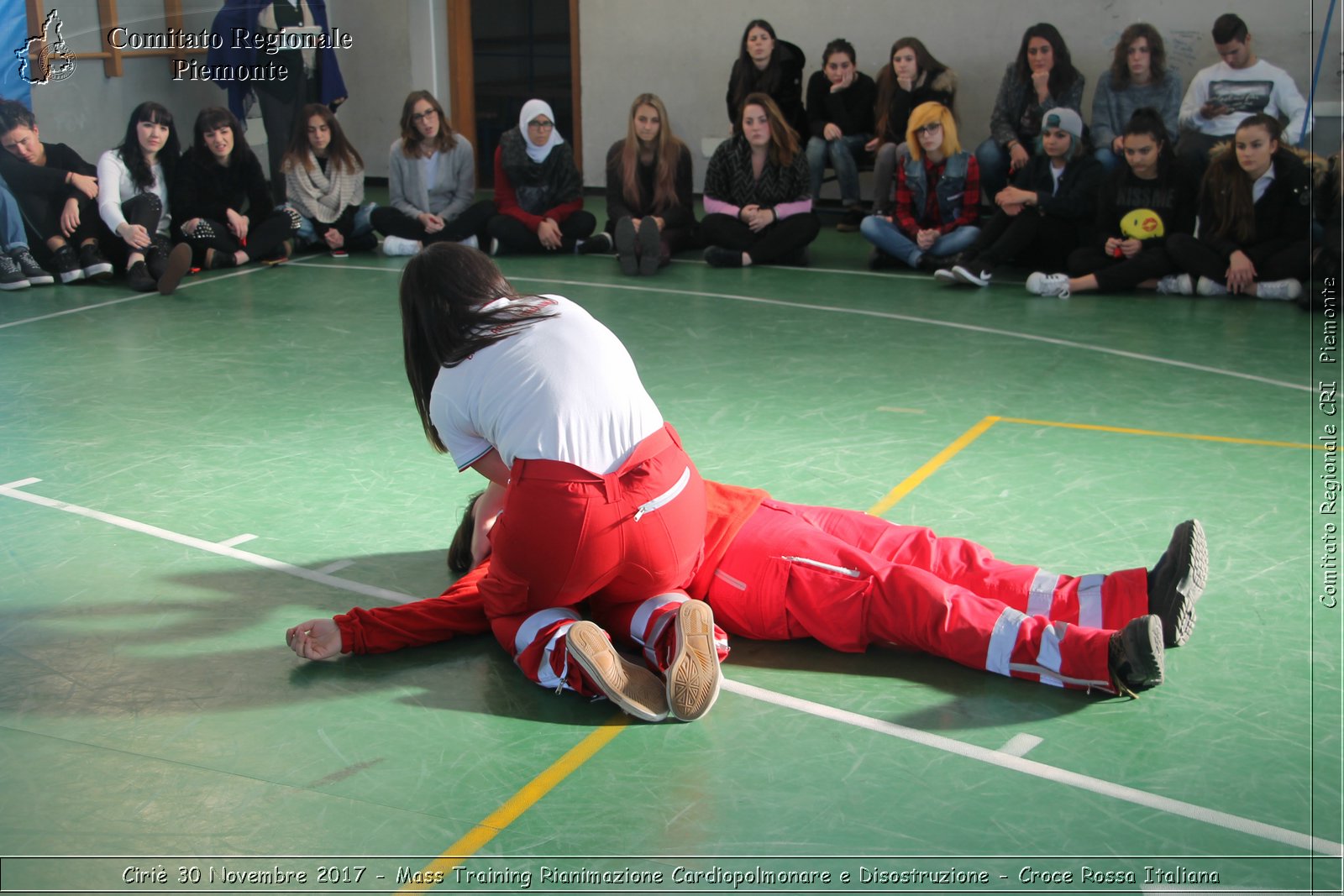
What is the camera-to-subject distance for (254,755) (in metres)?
2.68

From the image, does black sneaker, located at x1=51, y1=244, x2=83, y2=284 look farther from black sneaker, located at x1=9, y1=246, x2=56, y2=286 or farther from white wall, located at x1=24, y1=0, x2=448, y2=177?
white wall, located at x1=24, y1=0, x2=448, y2=177

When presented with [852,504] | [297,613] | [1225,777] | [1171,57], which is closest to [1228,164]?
[1171,57]

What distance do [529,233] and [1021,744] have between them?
6.50 metres

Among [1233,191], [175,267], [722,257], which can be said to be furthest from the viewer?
[722,257]

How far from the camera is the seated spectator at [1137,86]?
827 cm

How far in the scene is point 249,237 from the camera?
8281 millimetres

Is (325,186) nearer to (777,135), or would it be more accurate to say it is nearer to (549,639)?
(777,135)

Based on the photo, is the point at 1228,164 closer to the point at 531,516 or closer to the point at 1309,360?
the point at 1309,360

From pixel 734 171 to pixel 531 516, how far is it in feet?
19.1

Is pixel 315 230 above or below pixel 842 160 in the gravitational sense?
below

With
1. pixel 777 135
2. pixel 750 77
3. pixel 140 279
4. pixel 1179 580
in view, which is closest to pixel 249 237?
pixel 140 279

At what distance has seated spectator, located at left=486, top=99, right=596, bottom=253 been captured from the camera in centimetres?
857

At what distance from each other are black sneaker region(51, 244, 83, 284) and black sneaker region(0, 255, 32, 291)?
20 cm

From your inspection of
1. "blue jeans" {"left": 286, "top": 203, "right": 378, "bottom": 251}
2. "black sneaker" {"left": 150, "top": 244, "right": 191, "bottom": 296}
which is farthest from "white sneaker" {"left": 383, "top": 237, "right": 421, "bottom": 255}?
"black sneaker" {"left": 150, "top": 244, "right": 191, "bottom": 296}
